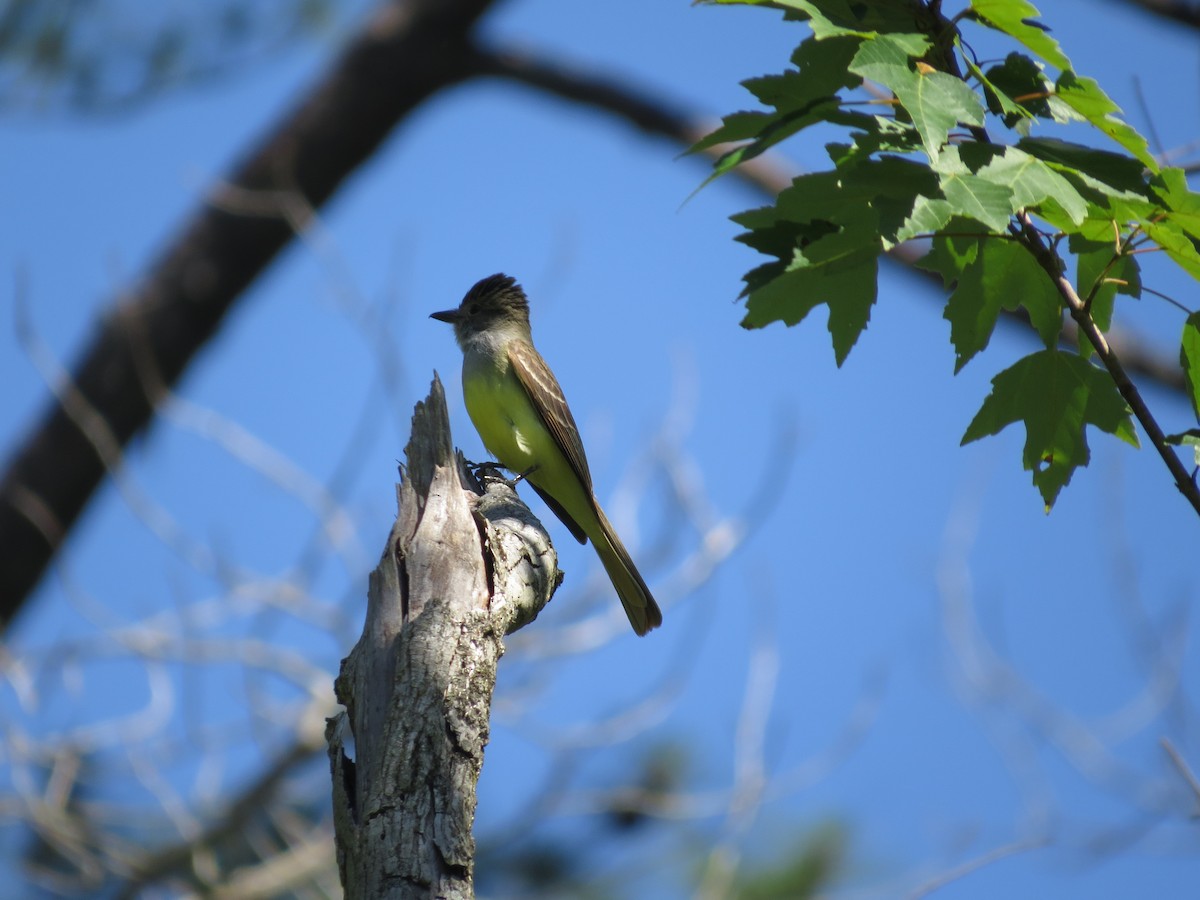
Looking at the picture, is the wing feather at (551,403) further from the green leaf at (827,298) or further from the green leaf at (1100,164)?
the green leaf at (1100,164)

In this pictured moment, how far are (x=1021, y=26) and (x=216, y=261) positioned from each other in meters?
9.65

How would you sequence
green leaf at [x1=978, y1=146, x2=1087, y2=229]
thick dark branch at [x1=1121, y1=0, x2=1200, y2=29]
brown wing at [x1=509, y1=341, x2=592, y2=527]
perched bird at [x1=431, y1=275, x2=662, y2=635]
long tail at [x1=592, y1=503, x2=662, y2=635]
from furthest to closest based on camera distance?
thick dark branch at [x1=1121, y1=0, x2=1200, y2=29], brown wing at [x1=509, y1=341, x2=592, y2=527], perched bird at [x1=431, y1=275, x2=662, y2=635], long tail at [x1=592, y1=503, x2=662, y2=635], green leaf at [x1=978, y1=146, x2=1087, y2=229]

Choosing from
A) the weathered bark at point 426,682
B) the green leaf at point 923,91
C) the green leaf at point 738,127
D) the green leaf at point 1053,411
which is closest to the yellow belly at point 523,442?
the weathered bark at point 426,682

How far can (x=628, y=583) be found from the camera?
6.77m

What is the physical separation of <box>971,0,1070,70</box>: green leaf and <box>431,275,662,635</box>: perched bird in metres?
4.04

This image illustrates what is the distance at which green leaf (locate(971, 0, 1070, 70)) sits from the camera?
307 cm

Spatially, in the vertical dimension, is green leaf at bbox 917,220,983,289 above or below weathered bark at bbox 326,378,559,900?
above

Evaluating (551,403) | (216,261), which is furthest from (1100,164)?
(216,261)

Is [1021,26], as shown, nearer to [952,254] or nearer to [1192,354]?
[952,254]

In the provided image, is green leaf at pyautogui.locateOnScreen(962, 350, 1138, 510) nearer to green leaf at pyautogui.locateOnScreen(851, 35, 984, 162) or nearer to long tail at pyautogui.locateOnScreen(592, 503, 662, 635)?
green leaf at pyautogui.locateOnScreen(851, 35, 984, 162)

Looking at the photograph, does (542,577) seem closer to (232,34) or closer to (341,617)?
(341,617)

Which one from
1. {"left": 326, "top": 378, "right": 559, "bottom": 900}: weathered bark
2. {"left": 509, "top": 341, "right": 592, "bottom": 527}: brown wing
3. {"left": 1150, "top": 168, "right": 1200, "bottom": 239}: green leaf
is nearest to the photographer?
{"left": 1150, "top": 168, "right": 1200, "bottom": 239}: green leaf

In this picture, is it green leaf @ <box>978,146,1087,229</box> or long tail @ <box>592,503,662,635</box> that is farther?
long tail @ <box>592,503,662,635</box>

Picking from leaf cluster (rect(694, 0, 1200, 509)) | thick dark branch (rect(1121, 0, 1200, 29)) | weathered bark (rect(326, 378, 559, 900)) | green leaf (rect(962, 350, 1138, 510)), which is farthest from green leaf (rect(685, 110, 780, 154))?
thick dark branch (rect(1121, 0, 1200, 29))
